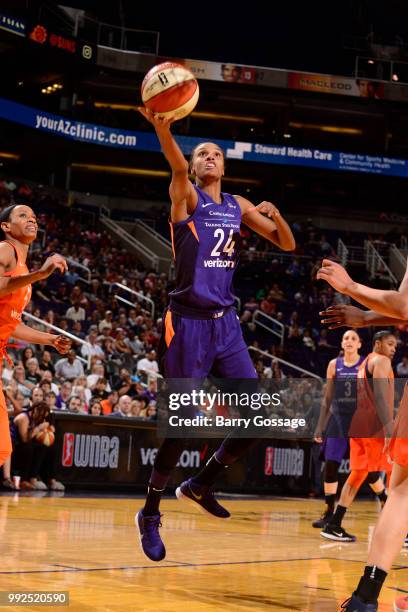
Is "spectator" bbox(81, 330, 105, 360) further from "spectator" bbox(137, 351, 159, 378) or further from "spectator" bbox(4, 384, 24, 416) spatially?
"spectator" bbox(4, 384, 24, 416)

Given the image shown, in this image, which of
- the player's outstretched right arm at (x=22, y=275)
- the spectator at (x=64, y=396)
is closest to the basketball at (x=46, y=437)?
the spectator at (x=64, y=396)

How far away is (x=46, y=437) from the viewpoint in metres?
13.2

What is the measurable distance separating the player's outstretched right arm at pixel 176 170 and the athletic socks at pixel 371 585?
251cm

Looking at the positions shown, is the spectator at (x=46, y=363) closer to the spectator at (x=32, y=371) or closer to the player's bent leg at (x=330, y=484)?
the spectator at (x=32, y=371)

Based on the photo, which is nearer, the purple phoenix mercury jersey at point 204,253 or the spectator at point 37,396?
the purple phoenix mercury jersey at point 204,253

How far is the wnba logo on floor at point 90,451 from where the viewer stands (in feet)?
45.1

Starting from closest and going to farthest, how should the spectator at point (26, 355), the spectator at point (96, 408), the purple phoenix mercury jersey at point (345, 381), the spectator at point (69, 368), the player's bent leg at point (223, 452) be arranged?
the player's bent leg at point (223, 452)
the purple phoenix mercury jersey at point (345, 381)
the spectator at point (96, 408)
the spectator at point (26, 355)
the spectator at point (69, 368)

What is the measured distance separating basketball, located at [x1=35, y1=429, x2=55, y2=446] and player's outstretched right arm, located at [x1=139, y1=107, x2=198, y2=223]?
7.82 metres

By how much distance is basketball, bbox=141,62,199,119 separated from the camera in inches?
211

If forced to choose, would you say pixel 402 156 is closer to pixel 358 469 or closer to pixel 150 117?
pixel 358 469

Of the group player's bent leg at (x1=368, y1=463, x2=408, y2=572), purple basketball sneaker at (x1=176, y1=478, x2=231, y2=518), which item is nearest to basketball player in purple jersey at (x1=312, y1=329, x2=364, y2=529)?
purple basketball sneaker at (x1=176, y1=478, x2=231, y2=518)

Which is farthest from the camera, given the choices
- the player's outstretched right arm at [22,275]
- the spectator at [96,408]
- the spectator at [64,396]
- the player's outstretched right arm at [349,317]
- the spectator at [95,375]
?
the spectator at [95,375]

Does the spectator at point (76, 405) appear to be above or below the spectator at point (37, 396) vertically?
below

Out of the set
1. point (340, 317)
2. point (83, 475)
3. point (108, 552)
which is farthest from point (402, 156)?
point (340, 317)
